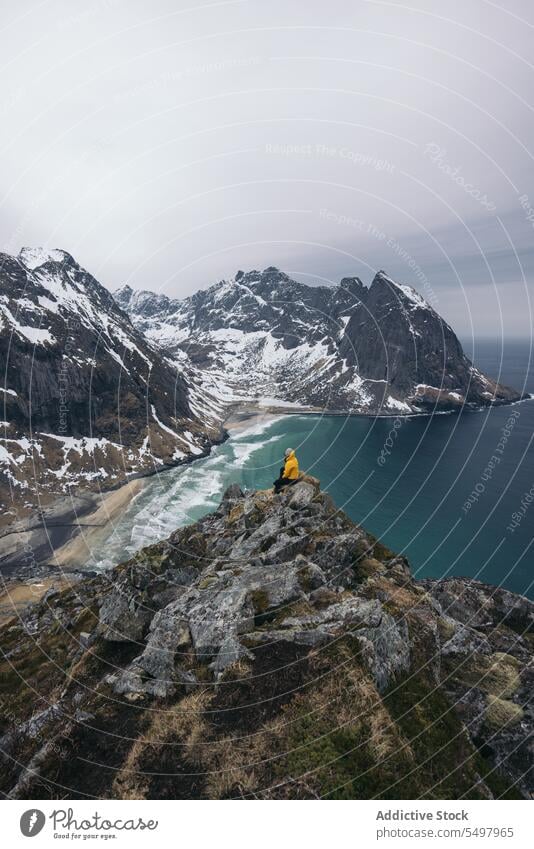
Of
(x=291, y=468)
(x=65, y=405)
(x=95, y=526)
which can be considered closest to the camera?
(x=291, y=468)

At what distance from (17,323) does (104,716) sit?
18170 cm

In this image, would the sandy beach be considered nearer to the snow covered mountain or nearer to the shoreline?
the shoreline

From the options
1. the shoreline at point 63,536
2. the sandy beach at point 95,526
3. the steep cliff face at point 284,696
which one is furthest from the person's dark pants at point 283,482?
the sandy beach at point 95,526

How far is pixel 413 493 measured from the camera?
114562mm

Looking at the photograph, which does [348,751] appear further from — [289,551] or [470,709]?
[289,551]

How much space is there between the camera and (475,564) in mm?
76875

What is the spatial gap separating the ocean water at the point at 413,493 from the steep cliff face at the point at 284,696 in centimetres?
6225

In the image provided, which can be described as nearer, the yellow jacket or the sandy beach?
the yellow jacket
